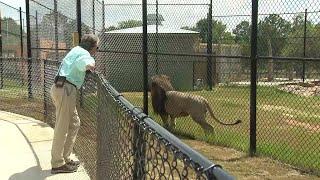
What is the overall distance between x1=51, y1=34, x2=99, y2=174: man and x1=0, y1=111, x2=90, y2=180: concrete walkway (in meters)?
0.21

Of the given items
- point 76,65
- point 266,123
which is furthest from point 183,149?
point 266,123

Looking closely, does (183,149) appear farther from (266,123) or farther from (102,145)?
(266,123)

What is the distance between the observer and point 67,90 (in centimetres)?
653

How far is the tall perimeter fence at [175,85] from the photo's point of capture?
3307mm

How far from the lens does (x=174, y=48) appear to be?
20.2m

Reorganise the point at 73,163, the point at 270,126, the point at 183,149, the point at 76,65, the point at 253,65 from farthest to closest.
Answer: the point at 270,126 < the point at 253,65 < the point at 73,163 < the point at 76,65 < the point at 183,149

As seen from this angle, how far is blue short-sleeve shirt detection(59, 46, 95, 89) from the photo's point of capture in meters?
6.39

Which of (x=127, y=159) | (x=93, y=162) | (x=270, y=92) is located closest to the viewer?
(x=127, y=159)

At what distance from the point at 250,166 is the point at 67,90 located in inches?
99.6

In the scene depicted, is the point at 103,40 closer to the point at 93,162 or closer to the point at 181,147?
the point at 93,162

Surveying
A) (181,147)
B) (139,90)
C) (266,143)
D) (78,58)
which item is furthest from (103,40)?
(181,147)

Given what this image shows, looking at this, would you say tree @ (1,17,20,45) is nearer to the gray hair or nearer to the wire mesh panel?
the wire mesh panel

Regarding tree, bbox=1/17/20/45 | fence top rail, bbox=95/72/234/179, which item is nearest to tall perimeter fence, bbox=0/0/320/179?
fence top rail, bbox=95/72/234/179

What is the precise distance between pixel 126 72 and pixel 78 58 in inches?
500
